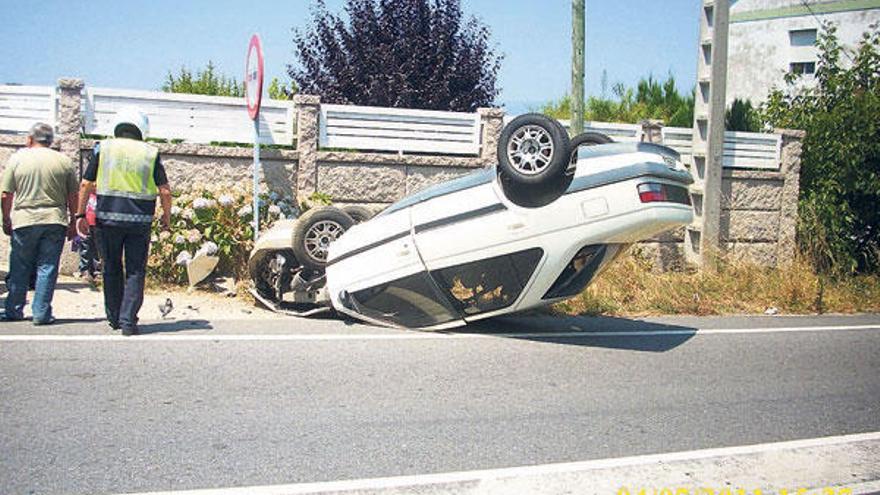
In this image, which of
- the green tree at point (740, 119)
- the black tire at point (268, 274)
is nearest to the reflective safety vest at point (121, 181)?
the black tire at point (268, 274)

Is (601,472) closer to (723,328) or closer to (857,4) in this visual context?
(723,328)

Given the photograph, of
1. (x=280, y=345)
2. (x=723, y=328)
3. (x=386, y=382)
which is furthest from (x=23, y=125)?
(x=723, y=328)

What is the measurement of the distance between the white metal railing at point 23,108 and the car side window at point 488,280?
6271 millimetres

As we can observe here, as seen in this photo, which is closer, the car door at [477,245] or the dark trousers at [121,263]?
the car door at [477,245]

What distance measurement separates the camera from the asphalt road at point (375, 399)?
4309mm

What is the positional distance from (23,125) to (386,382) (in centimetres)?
720

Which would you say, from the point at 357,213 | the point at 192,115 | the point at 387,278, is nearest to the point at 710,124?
the point at 357,213

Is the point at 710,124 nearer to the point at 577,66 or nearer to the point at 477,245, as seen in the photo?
the point at 577,66

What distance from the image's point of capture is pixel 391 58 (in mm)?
15352

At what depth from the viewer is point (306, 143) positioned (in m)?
11.2

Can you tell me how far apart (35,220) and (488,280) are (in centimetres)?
400

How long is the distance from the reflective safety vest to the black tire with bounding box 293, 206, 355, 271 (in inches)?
64.0

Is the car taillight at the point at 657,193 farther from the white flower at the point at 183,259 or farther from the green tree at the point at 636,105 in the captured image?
the green tree at the point at 636,105

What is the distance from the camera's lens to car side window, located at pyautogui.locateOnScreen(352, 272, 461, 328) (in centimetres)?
722
